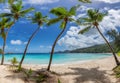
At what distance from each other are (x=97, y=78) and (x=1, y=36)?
15235 millimetres

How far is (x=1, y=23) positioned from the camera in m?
40.7

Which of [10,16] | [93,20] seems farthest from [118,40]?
[10,16]

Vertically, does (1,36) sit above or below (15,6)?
below

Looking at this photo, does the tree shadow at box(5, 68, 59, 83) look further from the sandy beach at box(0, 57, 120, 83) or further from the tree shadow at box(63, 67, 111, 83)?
the tree shadow at box(63, 67, 111, 83)

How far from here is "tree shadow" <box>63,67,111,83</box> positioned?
31078mm

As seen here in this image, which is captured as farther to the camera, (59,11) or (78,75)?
(59,11)

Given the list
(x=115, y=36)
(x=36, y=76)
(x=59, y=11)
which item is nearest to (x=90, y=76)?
(x=36, y=76)

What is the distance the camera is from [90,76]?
32.7 m

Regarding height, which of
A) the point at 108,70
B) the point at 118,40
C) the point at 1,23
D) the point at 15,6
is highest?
the point at 15,6

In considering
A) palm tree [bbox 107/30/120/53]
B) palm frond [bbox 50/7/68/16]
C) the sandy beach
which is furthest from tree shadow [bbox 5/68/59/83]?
palm tree [bbox 107/30/120/53]

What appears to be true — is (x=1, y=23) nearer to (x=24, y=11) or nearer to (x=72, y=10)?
(x=24, y=11)

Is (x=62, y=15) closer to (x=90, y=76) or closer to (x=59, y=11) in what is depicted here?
(x=59, y=11)

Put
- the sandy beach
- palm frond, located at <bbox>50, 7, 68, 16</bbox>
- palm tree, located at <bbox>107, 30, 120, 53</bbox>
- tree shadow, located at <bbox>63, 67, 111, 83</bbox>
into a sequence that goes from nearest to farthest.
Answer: the sandy beach
tree shadow, located at <bbox>63, 67, 111, 83</bbox>
palm frond, located at <bbox>50, 7, 68, 16</bbox>
palm tree, located at <bbox>107, 30, 120, 53</bbox>

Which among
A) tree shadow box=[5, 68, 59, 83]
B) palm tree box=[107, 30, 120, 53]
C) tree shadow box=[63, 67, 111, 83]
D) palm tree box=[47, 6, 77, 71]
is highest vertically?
palm tree box=[47, 6, 77, 71]
